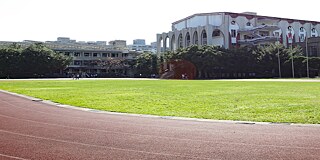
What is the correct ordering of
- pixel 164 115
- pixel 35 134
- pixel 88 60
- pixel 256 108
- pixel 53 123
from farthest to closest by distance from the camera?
pixel 88 60 → pixel 256 108 → pixel 164 115 → pixel 53 123 → pixel 35 134

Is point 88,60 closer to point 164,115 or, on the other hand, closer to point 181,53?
point 181,53

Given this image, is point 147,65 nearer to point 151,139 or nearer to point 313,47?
point 313,47

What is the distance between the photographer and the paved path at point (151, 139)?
793 cm

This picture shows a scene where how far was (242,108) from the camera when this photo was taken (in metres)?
16.2

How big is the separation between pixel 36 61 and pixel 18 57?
451 cm

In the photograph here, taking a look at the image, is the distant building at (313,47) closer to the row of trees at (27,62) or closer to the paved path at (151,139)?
the row of trees at (27,62)

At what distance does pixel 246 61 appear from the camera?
3396 inches

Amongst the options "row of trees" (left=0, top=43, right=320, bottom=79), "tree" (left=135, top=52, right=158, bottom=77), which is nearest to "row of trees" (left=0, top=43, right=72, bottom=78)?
"row of trees" (left=0, top=43, right=320, bottom=79)

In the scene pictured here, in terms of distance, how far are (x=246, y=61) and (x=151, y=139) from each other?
7942 cm

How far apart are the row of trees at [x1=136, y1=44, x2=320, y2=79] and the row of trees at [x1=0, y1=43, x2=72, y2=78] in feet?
109

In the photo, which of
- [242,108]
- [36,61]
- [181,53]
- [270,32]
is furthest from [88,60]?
[242,108]

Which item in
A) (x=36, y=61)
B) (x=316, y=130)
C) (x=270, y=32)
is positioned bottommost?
(x=316, y=130)

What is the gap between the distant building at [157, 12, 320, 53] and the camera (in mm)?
99625

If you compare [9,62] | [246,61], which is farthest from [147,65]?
[9,62]
